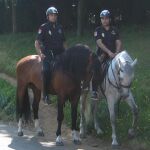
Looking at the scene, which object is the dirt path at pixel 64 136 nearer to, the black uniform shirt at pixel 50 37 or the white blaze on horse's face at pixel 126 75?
the white blaze on horse's face at pixel 126 75

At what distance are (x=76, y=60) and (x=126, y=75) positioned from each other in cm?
126

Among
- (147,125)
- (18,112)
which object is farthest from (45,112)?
(147,125)

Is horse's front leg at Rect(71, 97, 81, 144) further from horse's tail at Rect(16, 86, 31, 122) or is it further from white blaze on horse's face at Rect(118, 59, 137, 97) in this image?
horse's tail at Rect(16, 86, 31, 122)

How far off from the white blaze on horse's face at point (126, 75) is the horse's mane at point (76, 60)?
89cm

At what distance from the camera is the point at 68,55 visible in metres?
11.3

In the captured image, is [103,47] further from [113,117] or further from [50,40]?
[113,117]

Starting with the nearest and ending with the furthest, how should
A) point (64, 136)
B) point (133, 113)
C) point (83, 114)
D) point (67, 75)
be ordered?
point (133, 113), point (67, 75), point (83, 114), point (64, 136)

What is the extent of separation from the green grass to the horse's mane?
5.24 ft

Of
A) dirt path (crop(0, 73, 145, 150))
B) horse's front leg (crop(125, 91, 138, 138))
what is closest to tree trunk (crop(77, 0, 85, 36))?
dirt path (crop(0, 73, 145, 150))

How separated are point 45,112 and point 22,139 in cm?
348

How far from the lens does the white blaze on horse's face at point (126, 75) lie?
10414 mm

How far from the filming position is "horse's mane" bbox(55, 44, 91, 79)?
436 inches

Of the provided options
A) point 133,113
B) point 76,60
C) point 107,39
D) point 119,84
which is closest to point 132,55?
point 107,39

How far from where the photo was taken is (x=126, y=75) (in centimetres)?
1042
